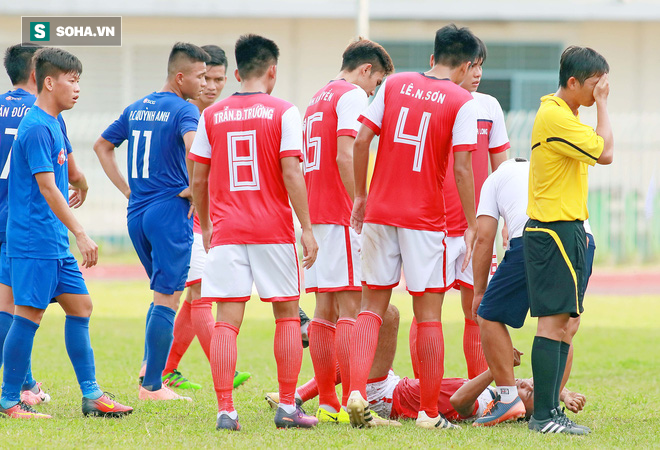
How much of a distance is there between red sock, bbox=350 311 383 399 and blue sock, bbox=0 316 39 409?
6.89ft

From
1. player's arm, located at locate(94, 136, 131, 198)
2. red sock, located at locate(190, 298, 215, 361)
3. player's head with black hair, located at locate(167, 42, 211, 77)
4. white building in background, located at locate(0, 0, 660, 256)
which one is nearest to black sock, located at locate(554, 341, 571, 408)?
red sock, located at locate(190, 298, 215, 361)

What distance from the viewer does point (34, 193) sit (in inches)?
225

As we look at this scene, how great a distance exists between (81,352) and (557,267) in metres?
3.12

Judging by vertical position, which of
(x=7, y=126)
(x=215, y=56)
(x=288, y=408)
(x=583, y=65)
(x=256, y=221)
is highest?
(x=215, y=56)

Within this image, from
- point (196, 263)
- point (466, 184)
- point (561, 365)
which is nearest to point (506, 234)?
point (466, 184)

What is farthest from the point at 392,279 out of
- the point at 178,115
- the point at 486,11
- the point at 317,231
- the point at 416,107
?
the point at 486,11

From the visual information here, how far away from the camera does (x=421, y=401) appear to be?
5.60 meters

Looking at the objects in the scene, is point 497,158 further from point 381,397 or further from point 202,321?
point 202,321

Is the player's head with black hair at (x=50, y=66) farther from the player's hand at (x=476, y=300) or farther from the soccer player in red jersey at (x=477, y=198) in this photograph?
the player's hand at (x=476, y=300)

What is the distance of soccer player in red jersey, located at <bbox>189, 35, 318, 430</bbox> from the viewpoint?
5391mm

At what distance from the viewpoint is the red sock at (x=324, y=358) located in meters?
5.86

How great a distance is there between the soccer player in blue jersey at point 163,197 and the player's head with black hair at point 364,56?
132 centimetres

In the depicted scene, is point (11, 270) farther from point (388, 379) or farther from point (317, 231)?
point (388, 379)

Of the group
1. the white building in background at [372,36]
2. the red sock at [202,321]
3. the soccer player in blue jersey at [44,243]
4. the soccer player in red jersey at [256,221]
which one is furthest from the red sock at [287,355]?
the white building in background at [372,36]
